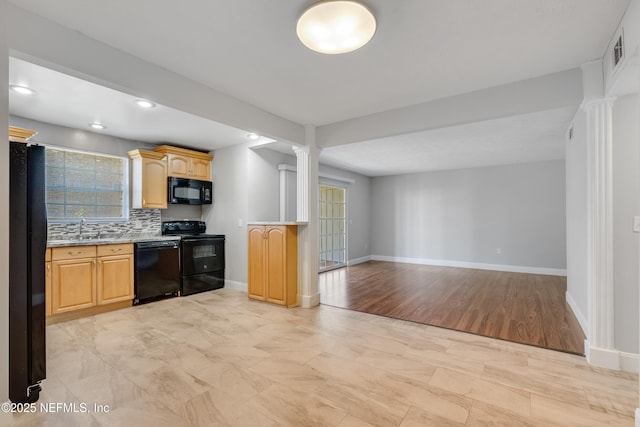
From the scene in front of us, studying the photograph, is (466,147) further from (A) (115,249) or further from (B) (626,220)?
(A) (115,249)

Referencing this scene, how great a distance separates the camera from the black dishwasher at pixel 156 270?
13.0ft

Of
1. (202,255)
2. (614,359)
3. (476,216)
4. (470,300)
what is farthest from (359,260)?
(614,359)

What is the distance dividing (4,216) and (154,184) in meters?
2.91

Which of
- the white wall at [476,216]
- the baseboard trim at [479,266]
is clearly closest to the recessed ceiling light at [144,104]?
the white wall at [476,216]

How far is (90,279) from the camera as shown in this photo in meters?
3.53

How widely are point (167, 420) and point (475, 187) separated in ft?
23.2

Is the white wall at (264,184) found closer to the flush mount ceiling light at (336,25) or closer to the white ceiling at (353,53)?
the white ceiling at (353,53)

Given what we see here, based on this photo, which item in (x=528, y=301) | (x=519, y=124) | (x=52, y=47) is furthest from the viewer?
(x=528, y=301)

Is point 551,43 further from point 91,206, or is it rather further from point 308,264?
point 91,206

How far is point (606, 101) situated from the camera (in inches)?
87.9

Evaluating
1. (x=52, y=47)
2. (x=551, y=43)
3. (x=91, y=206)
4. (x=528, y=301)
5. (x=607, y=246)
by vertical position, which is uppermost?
(x=551, y=43)

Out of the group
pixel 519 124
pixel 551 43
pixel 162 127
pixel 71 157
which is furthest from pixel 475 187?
pixel 71 157

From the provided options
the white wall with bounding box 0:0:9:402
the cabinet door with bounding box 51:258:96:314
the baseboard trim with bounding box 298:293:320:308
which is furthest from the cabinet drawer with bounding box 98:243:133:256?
the baseboard trim with bounding box 298:293:320:308

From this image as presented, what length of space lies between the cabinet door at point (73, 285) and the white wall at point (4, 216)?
2046 millimetres
